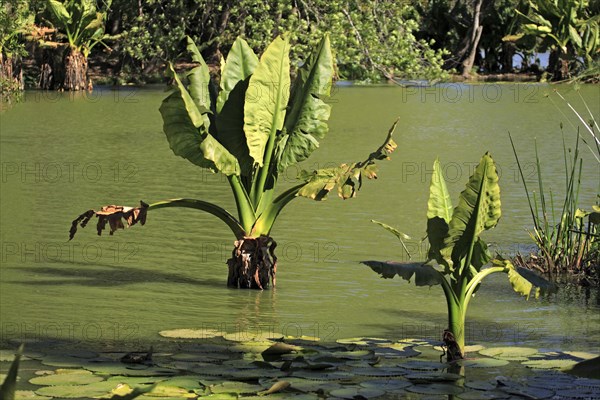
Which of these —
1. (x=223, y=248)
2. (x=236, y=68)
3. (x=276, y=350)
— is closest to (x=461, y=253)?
(x=276, y=350)

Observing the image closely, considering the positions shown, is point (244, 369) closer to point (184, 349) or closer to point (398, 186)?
point (184, 349)

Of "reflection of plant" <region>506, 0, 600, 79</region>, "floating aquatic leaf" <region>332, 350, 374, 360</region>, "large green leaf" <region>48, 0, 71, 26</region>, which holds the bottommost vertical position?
"floating aquatic leaf" <region>332, 350, 374, 360</region>

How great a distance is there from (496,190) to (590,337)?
1276mm

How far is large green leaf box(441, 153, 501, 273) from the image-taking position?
6.37 m

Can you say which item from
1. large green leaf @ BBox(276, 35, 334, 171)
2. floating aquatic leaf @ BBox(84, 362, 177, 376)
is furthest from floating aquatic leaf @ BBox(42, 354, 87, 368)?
large green leaf @ BBox(276, 35, 334, 171)

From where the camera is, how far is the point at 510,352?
6430mm

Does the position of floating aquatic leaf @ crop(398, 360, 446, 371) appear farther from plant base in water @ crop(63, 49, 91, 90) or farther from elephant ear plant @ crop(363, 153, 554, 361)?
plant base in water @ crop(63, 49, 91, 90)

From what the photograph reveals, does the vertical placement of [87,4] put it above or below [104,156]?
above

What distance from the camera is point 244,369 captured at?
19.2 feet

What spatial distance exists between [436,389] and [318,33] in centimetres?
1691

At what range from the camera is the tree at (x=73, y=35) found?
2706cm

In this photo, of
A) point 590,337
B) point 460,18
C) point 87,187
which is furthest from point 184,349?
point 460,18

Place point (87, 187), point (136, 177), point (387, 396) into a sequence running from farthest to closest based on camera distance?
point (136, 177) < point (87, 187) < point (387, 396)

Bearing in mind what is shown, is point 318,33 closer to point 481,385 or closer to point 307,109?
point 307,109
